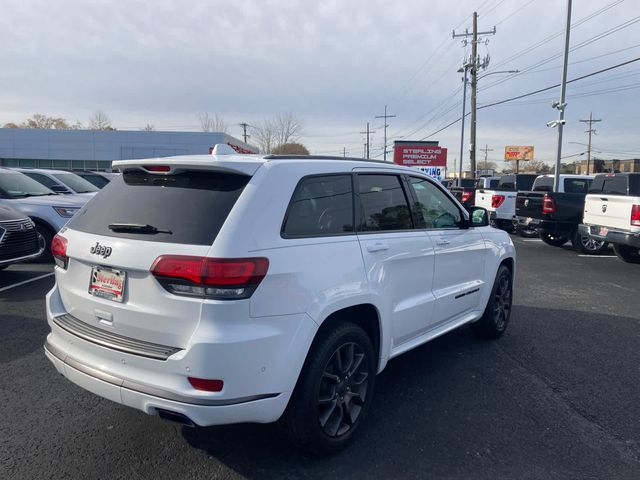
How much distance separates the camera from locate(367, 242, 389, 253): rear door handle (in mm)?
3238

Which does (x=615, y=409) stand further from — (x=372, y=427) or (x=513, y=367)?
(x=372, y=427)

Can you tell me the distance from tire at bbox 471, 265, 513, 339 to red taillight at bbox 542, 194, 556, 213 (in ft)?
25.7

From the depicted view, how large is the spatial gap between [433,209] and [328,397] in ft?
6.65

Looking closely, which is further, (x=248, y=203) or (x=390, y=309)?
(x=390, y=309)

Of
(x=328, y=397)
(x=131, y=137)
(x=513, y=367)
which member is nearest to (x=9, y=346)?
(x=328, y=397)

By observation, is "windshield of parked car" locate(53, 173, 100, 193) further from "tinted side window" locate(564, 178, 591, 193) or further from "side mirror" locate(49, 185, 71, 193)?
"tinted side window" locate(564, 178, 591, 193)

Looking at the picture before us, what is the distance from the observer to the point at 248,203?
8.61 feet

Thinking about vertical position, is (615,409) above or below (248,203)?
below

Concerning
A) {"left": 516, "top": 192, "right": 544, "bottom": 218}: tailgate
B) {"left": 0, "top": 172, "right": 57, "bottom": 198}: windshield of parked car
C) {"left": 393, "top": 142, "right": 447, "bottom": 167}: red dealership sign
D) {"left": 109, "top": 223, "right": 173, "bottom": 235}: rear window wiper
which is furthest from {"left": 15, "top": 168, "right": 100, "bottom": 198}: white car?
{"left": 393, "top": 142, "right": 447, "bottom": 167}: red dealership sign

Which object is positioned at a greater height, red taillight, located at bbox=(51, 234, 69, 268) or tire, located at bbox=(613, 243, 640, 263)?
red taillight, located at bbox=(51, 234, 69, 268)

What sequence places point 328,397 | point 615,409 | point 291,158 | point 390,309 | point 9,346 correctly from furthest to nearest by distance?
point 9,346, point 615,409, point 390,309, point 291,158, point 328,397

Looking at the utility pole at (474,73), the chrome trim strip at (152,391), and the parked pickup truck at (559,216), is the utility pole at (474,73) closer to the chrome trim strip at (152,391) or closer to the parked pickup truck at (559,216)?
the parked pickup truck at (559,216)

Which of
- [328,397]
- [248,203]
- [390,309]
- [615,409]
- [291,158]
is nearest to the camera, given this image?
[248,203]

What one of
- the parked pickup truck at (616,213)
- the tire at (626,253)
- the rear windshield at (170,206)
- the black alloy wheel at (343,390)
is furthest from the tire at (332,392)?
the tire at (626,253)
